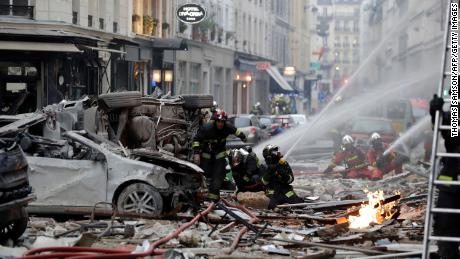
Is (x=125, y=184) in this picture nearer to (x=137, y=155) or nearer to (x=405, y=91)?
(x=137, y=155)

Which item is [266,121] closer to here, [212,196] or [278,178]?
[278,178]

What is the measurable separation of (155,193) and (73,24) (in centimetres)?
1516

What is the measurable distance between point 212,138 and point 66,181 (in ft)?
11.2

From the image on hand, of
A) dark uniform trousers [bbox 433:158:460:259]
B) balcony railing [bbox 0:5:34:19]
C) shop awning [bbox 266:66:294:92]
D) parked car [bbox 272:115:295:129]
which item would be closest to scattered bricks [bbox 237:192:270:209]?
dark uniform trousers [bbox 433:158:460:259]

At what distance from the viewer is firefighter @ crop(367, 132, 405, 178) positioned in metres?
21.6

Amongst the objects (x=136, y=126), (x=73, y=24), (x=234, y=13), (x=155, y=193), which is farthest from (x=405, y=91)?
(x=155, y=193)

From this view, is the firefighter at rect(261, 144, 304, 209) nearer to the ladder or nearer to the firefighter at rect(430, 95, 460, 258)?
the firefighter at rect(430, 95, 460, 258)

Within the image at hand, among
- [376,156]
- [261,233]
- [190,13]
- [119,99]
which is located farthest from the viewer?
[190,13]

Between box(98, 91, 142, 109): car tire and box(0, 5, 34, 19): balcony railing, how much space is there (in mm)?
10035

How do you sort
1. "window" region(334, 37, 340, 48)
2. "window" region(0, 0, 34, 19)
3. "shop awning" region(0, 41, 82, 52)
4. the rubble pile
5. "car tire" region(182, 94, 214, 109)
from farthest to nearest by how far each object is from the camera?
1. "window" region(334, 37, 340, 48)
2. "window" region(0, 0, 34, 19)
3. "shop awning" region(0, 41, 82, 52)
4. "car tire" region(182, 94, 214, 109)
5. the rubble pile

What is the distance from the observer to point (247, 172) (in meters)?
16.1

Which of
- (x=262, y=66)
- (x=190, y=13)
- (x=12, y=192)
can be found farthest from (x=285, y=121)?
(x=12, y=192)

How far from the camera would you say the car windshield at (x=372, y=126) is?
94.9 ft

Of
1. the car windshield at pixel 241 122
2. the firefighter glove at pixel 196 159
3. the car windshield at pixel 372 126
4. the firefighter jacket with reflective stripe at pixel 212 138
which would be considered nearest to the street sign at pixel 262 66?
the car windshield at pixel 241 122
